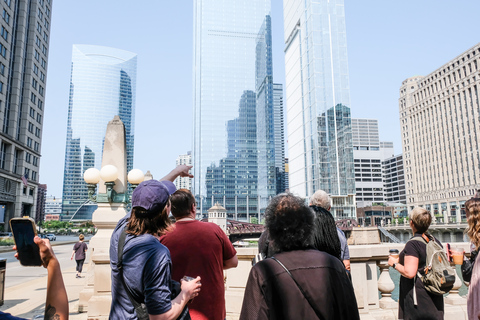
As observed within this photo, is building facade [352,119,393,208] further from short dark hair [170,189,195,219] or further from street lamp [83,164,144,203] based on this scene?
short dark hair [170,189,195,219]

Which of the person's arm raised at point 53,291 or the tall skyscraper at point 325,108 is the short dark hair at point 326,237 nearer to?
the person's arm raised at point 53,291

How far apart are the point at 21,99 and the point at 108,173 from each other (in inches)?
2461

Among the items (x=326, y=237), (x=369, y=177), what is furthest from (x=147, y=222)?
(x=369, y=177)

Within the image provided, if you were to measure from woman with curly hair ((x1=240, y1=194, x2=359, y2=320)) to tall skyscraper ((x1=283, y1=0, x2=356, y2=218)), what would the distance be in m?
100

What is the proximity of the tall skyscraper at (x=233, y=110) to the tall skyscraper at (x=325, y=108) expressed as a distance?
27965mm

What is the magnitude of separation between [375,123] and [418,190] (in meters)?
82.3

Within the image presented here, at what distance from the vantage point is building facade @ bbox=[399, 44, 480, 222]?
95625mm

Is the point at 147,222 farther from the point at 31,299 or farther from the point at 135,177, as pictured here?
the point at 31,299

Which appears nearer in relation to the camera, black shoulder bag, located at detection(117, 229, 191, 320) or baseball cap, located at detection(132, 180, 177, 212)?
black shoulder bag, located at detection(117, 229, 191, 320)

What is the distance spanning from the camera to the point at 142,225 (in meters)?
2.45

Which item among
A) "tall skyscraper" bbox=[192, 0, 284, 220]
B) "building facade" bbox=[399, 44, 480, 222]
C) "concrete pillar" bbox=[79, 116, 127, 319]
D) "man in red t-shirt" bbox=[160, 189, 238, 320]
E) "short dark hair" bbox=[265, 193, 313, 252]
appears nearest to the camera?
"short dark hair" bbox=[265, 193, 313, 252]

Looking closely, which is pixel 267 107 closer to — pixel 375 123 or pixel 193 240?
pixel 375 123

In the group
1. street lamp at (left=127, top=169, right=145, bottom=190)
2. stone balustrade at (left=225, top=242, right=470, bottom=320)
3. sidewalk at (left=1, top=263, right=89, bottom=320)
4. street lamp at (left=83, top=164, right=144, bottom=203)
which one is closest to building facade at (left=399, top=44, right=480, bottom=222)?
stone balustrade at (left=225, top=242, right=470, bottom=320)

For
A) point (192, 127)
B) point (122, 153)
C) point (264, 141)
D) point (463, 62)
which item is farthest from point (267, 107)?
point (122, 153)
